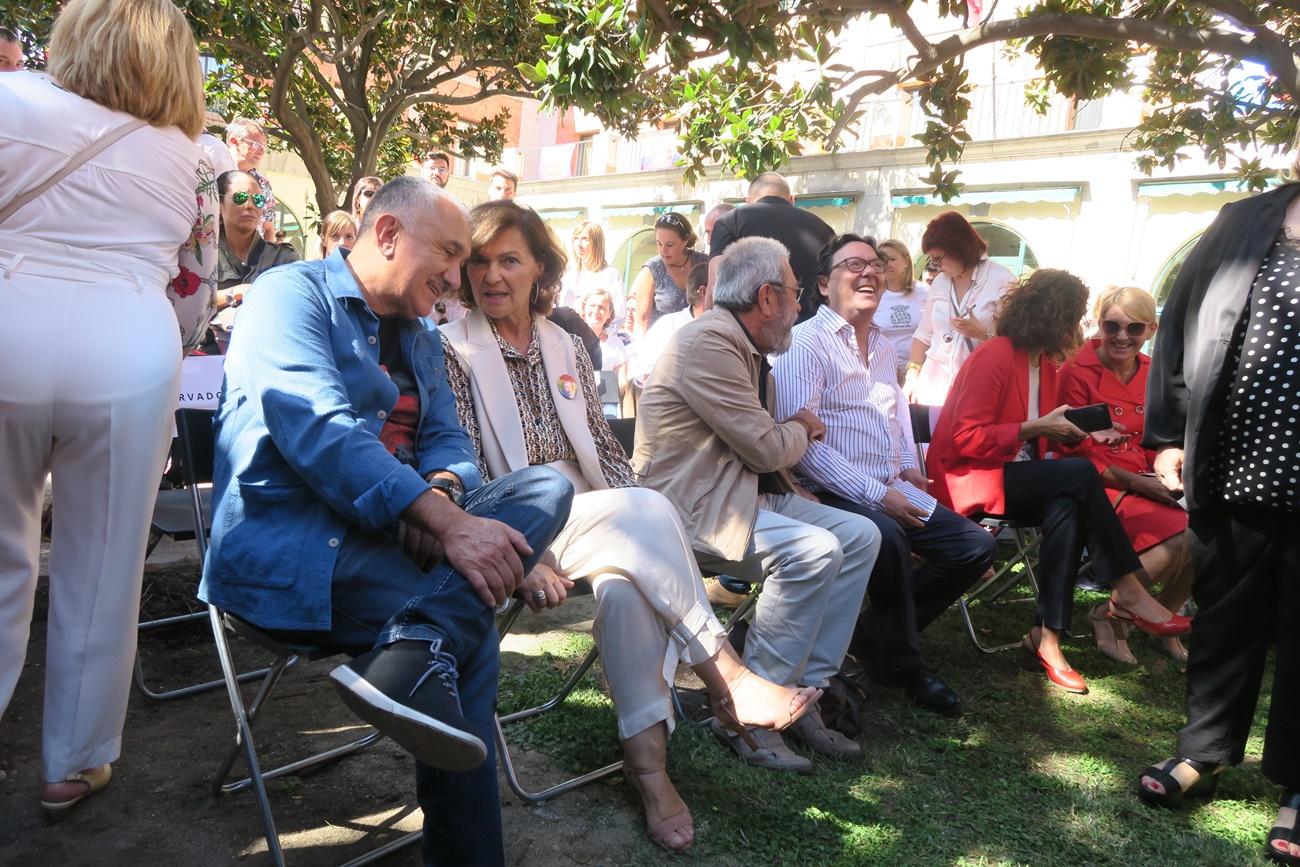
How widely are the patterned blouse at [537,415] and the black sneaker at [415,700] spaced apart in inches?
42.0

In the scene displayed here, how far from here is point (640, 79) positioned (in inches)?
215

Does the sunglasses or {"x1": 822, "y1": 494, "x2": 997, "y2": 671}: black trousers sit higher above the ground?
the sunglasses

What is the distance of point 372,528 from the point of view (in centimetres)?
212

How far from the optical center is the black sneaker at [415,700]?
1819 mm

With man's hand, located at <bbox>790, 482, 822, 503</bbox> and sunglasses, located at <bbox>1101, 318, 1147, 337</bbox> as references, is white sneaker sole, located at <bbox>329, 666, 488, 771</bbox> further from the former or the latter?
sunglasses, located at <bbox>1101, 318, 1147, 337</bbox>

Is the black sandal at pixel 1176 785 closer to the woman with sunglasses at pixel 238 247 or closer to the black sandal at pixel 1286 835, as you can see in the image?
the black sandal at pixel 1286 835

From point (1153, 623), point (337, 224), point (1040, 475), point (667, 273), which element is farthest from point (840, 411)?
point (667, 273)

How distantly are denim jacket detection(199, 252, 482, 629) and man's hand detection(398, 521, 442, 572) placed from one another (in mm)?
60

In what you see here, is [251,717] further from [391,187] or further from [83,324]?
[391,187]

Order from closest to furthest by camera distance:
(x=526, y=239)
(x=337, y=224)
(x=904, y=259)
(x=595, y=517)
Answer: (x=595, y=517), (x=526, y=239), (x=337, y=224), (x=904, y=259)

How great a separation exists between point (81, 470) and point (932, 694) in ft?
9.51

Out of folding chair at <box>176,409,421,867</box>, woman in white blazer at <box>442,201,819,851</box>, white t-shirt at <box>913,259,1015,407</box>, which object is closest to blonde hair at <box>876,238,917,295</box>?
white t-shirt at <box>913,259,1015,407</box>

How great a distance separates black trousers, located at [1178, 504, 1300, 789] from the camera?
2869mm

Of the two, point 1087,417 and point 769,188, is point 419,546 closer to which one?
point 1087,417
